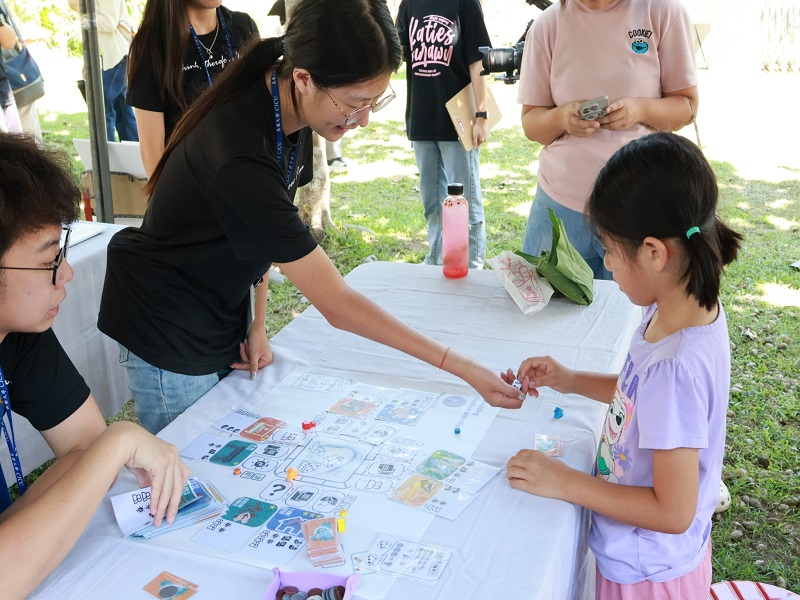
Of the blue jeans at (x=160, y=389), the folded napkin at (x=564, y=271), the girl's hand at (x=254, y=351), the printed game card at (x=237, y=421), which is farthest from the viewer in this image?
the folded napkin at (x=564, y=271)

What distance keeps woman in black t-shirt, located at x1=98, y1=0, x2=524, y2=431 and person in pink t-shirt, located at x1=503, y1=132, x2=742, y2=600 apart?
0.94 ft

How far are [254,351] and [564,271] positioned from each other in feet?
2.89

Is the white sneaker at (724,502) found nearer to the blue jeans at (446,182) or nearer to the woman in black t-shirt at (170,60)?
the blue jeans at (446,182)

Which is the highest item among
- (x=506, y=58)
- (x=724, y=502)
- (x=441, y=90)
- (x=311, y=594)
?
(x=506, y=58)

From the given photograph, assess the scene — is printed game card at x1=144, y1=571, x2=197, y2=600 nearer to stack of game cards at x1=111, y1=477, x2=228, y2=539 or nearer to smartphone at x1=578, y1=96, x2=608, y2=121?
stack of game cards at x1=111, y1=477, x2=228, y2=539

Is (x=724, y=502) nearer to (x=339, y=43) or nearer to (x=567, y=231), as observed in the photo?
(x=567, y=231)

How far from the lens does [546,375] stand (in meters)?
1.59

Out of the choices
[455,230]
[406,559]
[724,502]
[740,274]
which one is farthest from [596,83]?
[740,274]

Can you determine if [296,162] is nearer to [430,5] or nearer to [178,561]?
[178,561]

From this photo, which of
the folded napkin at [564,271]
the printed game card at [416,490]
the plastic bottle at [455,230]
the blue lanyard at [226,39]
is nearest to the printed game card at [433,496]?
the printed game card at [416,490]

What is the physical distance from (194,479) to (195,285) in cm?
46

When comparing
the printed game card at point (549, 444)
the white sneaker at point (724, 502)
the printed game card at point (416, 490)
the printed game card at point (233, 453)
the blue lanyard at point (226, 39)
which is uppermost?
the blue lanyard at point (226, 39)

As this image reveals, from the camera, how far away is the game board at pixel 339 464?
3.89ft

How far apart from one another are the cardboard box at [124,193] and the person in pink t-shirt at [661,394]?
9.24 ft
